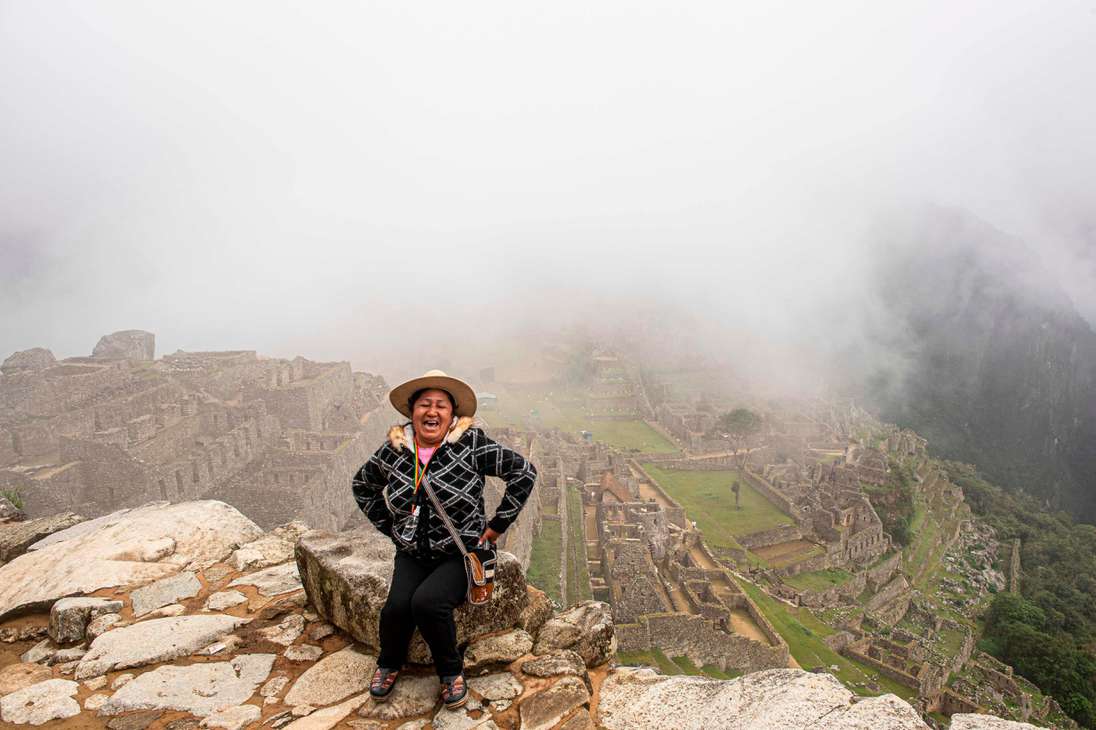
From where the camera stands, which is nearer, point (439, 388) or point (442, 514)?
point (442, 514)

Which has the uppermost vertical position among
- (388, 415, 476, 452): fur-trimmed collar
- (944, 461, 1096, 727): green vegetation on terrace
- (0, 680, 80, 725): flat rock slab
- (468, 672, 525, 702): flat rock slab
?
(388, 415, 476, 452): fur-trimmed collar

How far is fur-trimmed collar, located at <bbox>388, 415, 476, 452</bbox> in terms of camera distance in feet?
12.5

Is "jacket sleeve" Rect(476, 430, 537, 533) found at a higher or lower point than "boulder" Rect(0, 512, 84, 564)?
higher

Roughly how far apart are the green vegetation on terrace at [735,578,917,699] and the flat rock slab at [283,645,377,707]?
62.5 feet

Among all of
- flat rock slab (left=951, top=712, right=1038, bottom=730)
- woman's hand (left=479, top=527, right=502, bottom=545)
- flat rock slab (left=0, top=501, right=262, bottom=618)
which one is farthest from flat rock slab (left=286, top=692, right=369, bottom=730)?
flat rock slab (left=951, top=712, right=1038, bottom=730)

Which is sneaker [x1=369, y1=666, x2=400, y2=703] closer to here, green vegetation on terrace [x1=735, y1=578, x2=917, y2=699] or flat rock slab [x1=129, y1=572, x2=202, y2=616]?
flat rock slab [x1=129, y1=572, x2=202, y2=616]

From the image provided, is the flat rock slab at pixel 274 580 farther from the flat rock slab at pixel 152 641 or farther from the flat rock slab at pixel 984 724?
the flat rock slab at pixel 984 724

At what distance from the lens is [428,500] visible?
3746 mm

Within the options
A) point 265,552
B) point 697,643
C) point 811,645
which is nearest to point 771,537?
point 811,645

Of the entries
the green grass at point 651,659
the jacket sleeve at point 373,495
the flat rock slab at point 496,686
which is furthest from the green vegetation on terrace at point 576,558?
the jacket sleeve at point 373,495

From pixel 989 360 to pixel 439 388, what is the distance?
404 feet

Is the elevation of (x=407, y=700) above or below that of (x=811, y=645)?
above

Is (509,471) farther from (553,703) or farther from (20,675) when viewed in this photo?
(20,675)

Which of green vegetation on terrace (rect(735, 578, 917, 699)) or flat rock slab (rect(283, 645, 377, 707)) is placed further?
green vegetation on terrace (rect(735, 578, 917, 699))
